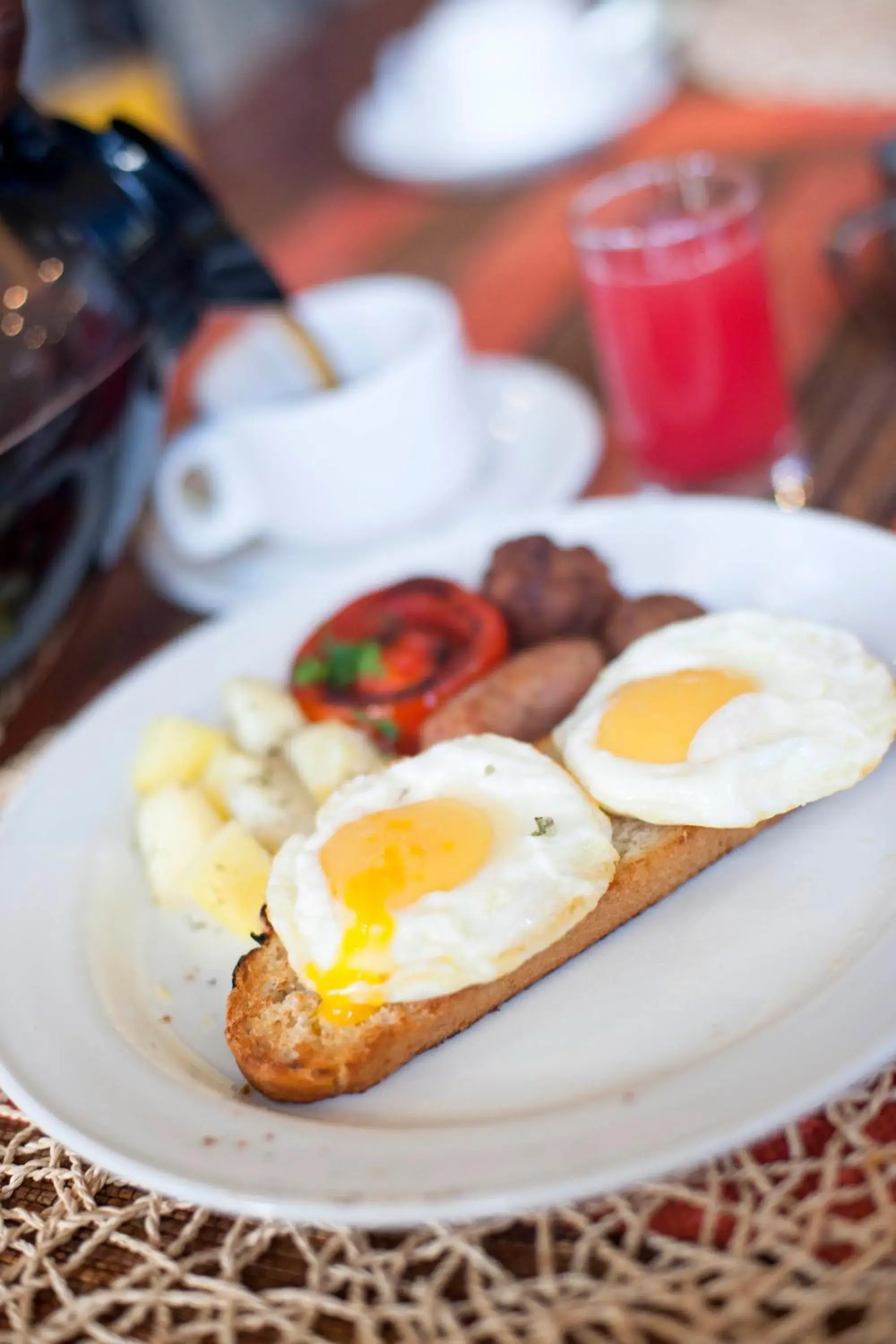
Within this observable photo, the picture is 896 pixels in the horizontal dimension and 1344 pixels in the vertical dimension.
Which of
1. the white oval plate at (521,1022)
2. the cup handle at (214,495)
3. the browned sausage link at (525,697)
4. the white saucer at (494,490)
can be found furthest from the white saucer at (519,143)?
the browned sausage link at (525,697)

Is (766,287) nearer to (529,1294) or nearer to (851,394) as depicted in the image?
(851,394)

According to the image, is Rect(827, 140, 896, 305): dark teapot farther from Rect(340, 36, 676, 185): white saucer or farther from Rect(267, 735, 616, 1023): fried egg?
Rect(267, 735, 616, 1023): fried egg

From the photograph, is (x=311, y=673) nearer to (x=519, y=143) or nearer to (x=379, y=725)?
(x=379, y=725)

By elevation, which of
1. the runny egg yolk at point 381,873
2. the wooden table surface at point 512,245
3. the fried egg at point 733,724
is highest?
the runny egg yolk at point 381,873

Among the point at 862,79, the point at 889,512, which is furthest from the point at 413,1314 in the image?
the point at 862,79

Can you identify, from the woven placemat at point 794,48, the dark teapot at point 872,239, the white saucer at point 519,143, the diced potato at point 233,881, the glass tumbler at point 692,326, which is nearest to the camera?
the diced potato at point 233,881

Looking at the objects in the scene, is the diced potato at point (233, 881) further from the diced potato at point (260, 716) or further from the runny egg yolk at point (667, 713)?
the runny egg yolk at point (667, 713)

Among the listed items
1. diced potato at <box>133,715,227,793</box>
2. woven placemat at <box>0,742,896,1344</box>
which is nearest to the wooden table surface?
diced potato at <box>133,715,227,793</box>
